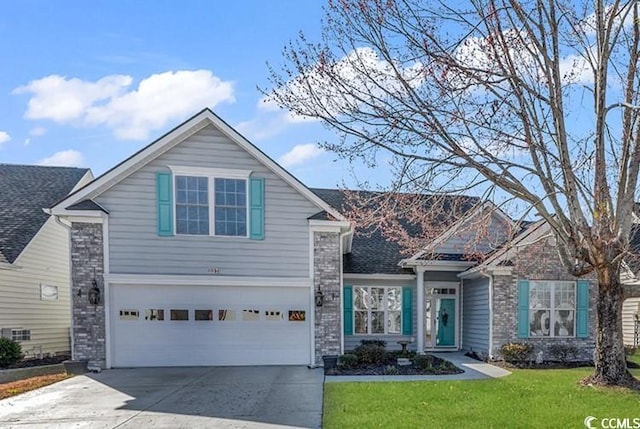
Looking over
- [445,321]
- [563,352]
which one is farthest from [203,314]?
[563,352]

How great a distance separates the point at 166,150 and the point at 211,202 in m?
1.77

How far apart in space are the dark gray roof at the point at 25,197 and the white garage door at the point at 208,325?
449cm

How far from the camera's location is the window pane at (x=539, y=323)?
13391mm

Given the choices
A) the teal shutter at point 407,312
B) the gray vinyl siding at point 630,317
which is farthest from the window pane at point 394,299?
the gray vinyl siding at point 630,317

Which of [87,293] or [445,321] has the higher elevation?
[87,293]

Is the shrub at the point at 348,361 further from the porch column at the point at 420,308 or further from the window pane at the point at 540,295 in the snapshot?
the window pane at the point at 540,295

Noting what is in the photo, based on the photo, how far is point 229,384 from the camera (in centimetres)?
963

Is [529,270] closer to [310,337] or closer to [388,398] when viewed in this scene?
[310,337]

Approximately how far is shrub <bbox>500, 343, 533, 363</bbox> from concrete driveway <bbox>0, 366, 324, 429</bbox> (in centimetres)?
532

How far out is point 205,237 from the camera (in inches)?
482

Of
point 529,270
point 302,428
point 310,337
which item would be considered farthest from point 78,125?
point 529,270

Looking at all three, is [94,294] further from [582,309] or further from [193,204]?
[582,309]

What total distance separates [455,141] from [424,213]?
5.39 feet

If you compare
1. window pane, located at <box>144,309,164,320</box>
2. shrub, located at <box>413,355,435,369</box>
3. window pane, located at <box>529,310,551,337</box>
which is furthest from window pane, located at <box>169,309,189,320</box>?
window pane, located at <box>529,310,551,337</box>
